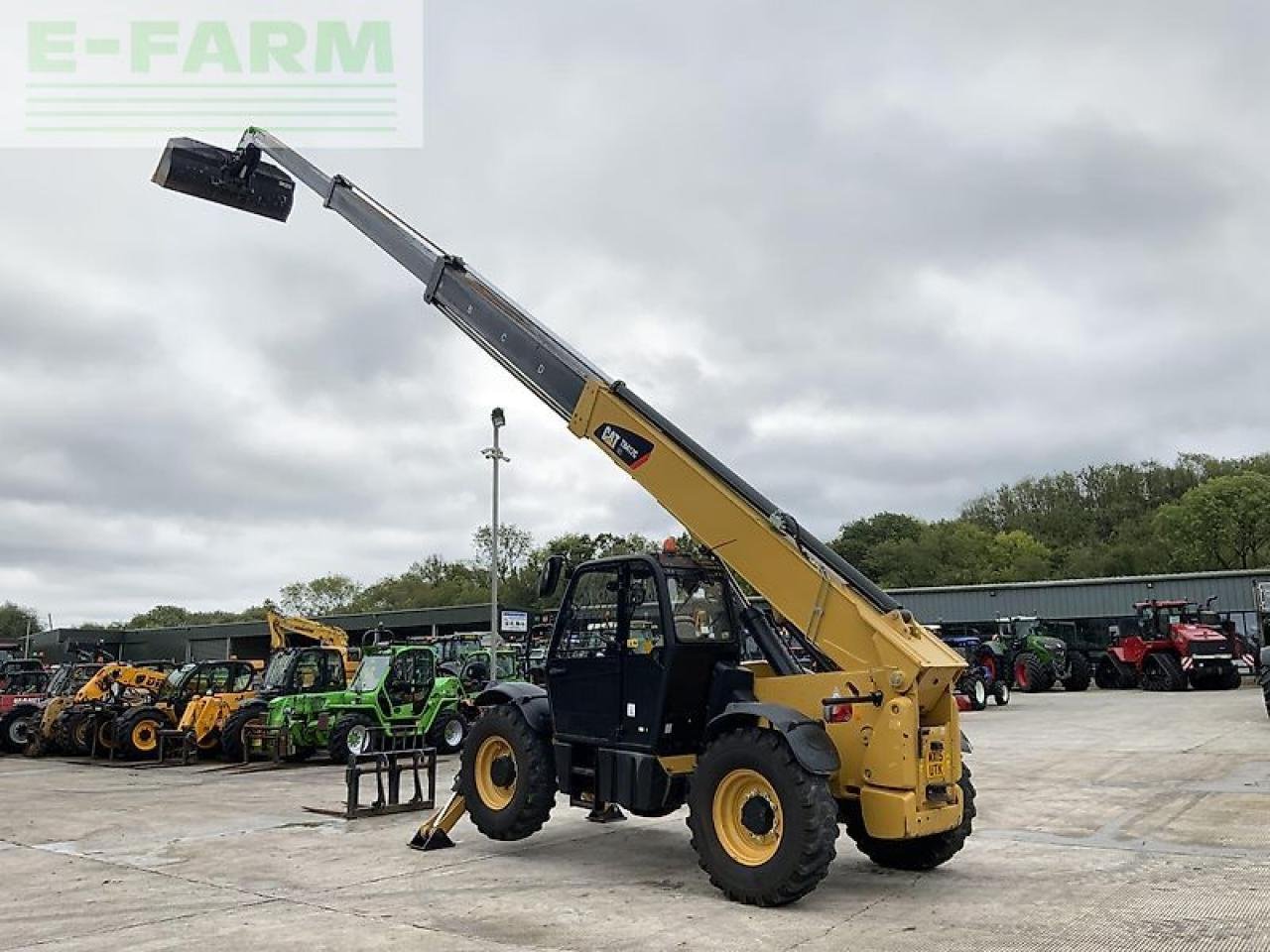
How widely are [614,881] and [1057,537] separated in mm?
66491

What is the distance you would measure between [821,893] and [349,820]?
17.4ft

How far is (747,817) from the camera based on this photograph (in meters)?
6.75

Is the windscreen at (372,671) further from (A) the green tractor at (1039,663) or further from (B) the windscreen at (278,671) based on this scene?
(A) the green tractor at (1039,663)

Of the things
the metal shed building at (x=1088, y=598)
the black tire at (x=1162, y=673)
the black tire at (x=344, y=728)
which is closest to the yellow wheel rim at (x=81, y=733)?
the black tire at (x=344, y=728)

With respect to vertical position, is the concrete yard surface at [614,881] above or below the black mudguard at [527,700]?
below

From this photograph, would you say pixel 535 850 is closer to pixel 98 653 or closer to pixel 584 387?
pixel 584 387

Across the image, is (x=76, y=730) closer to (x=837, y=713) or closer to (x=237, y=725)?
(x=237, y=725)

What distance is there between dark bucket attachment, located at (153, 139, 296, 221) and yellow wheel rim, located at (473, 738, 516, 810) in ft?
20.7

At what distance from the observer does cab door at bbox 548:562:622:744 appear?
799 centimetres

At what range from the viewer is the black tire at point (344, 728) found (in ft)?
52.1

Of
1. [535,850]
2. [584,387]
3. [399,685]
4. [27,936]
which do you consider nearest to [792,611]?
[584,387]

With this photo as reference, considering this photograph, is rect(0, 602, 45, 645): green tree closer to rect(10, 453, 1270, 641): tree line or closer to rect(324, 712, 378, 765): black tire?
rect(10, 453, 1270, 641): tree line

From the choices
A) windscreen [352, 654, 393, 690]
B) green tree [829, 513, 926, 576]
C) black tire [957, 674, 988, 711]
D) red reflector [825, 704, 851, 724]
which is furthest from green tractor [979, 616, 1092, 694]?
green tree [829, 513, 926, 576]

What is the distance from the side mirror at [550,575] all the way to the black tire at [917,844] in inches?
108
